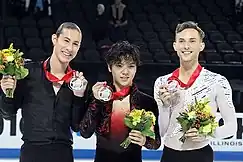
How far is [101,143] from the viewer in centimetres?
309

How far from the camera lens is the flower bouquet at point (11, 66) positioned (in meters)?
2.92

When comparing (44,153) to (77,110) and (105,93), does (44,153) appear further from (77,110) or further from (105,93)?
(105,93)

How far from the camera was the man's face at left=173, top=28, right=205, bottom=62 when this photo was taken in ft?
10.0

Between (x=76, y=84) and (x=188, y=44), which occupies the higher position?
(x=188, y=44)

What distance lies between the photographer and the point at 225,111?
3.04 meters

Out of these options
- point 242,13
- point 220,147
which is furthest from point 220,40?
point 220,147

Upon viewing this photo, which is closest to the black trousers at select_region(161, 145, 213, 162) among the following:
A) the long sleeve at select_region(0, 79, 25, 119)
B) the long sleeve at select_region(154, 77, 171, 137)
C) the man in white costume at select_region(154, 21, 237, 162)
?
the man in white costume at select_region(154, 21, 237, 162)

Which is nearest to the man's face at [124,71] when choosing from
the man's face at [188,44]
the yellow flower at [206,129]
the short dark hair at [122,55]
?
the short dark hair at [122,55]

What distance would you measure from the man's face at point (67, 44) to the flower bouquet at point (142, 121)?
1.62 ft

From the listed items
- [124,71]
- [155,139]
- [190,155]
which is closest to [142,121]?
[155,139]

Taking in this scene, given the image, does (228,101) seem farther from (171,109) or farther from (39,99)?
(39,99)

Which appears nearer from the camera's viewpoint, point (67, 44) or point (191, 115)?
point (191, 115)

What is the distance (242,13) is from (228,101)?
8939mm

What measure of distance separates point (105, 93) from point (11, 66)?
528mm
